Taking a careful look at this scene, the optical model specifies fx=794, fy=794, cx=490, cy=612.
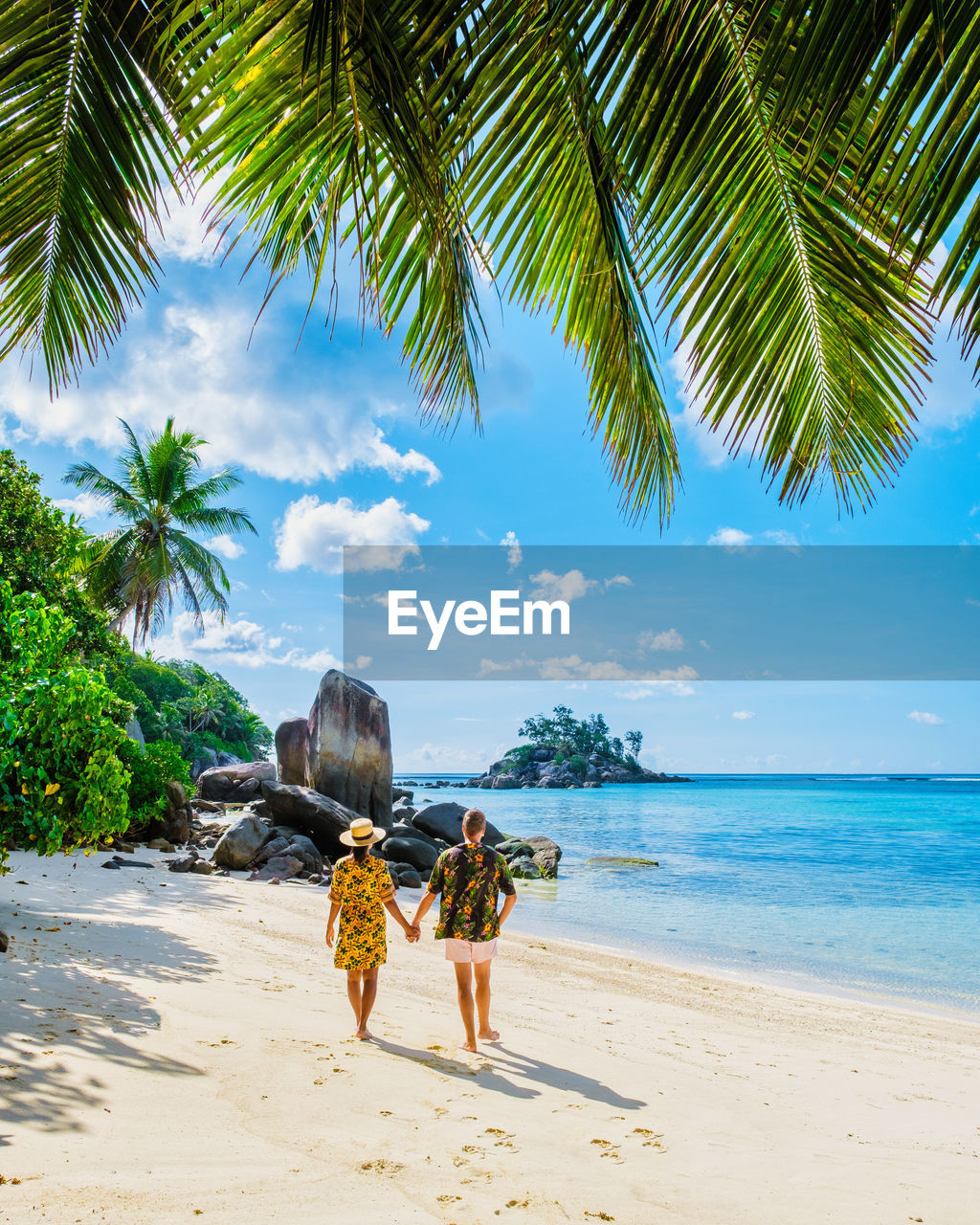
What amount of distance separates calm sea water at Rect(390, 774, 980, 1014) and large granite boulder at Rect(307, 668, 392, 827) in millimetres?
4582

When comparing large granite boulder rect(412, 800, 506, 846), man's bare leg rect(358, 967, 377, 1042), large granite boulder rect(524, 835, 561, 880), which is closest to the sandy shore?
man's bare leg rect(358, 967, 377, 1042)

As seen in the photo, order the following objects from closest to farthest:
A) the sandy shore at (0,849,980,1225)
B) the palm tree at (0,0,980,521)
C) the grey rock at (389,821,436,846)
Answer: the palm tree at (0,0,980,521), the sandy shore at (0,849,980,1225), the grey rock at (389,821,436,846)

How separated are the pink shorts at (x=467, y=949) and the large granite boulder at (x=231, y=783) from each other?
22.8 metres

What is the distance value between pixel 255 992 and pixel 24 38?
6420mm

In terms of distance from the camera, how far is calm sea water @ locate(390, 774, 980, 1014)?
462 inches

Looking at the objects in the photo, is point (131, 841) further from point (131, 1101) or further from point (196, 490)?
point (196, 490)

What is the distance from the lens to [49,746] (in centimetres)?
610

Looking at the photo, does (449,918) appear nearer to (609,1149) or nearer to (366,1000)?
(366,1000)

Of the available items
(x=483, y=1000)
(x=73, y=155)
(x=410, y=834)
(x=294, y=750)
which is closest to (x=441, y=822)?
(x=410, y=834)

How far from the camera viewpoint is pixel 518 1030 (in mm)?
6336

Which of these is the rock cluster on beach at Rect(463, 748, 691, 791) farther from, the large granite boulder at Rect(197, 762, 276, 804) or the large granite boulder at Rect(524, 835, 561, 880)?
the large granite boulder at Rect(524, 835, 561, 880)

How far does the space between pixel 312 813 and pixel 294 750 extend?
4.47m

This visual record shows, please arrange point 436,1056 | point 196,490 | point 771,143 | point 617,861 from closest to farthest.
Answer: point 771,143
point 436,1056
point 617,861
point 196,490

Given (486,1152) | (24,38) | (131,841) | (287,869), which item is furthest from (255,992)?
(131,841)
